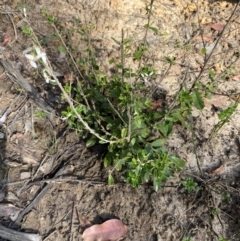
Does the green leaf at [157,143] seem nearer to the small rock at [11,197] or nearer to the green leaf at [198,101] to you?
the green leaf at [198,101]

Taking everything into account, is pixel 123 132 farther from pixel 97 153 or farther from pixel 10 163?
pixel 10 163

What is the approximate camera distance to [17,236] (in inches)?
92.9

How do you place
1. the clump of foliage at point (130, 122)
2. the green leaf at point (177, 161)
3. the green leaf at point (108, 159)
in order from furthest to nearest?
the green leaf at point (108, 159) < the green leaf at point (177, 161) < the clump of foliage at point (130, 122)

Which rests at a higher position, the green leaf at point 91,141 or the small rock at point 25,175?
the green leaf at point 91,141

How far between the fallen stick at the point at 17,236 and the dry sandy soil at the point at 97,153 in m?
0.05

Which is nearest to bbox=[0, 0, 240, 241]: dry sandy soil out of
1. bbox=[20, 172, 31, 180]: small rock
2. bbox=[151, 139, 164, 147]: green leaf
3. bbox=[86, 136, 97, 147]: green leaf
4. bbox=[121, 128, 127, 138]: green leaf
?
bbox=[20, 172, 31, 180]: small rock

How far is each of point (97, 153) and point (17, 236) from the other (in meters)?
0.72

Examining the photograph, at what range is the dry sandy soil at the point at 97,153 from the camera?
2.38m

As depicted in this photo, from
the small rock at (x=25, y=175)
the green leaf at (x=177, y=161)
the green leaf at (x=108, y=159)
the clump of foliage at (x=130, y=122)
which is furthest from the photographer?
the small rock at (x=25, y=175)

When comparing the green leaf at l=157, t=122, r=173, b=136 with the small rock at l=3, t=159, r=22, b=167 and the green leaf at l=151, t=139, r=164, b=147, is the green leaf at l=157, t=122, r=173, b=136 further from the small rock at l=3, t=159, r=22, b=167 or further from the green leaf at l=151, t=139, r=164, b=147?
the small rock at l=3, t=159, r=22, b=167

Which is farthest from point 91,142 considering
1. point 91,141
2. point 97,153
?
point 97,153

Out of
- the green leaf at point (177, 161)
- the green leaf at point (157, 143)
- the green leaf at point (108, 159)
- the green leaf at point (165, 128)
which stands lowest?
the green leaf at point (108, 159)

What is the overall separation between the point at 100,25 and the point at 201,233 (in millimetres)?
1856

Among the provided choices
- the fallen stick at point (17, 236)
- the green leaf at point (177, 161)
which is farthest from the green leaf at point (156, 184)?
the fallen stick at point (17, 236)
